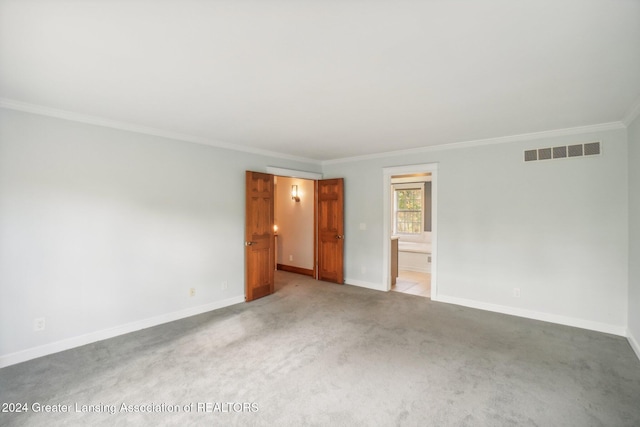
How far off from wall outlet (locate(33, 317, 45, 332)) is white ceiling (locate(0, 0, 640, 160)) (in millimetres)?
2102

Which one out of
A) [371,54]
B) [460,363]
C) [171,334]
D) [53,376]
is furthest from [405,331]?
[53,376]

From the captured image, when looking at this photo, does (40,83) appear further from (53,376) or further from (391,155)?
(391,155)

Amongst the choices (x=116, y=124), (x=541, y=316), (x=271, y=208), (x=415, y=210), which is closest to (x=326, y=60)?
(x=116, y=124)

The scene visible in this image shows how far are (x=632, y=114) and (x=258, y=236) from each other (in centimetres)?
477

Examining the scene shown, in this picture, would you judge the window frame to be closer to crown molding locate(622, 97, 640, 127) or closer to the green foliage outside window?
the green foliage outside window

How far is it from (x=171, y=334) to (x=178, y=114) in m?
2.50

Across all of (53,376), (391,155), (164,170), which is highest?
(391,155)

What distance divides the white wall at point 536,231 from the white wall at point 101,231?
3406 millimetres

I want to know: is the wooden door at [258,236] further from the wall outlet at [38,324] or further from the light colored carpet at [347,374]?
the wall outlet at [38,324]

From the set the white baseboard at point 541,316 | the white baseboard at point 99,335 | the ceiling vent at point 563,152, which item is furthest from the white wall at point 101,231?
the ceiling vent at point 563,152

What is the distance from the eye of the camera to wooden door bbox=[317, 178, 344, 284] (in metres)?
5.63

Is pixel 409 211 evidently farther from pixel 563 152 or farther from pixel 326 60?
pixel 326 60

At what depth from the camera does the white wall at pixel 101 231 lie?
2.74 metres

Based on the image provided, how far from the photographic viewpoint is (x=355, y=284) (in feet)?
18.4
